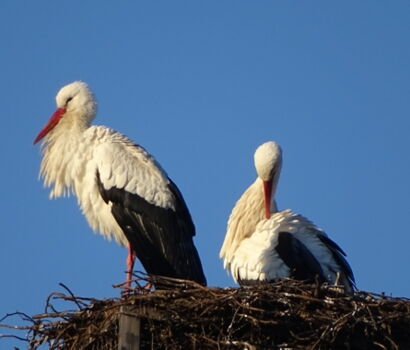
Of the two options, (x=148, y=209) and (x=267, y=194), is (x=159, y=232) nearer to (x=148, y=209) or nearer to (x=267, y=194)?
(x=148, y=209)

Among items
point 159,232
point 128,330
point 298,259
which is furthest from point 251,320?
point 159,232

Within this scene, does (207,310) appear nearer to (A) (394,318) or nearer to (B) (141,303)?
(B) (141,303)

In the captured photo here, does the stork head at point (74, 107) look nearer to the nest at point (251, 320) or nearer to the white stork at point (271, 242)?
the white stork at point (271, 242)

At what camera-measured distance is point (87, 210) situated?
867 cm

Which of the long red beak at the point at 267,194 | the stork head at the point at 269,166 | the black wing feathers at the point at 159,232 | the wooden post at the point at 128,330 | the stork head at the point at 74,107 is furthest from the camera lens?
the stork head at the point at 74,107

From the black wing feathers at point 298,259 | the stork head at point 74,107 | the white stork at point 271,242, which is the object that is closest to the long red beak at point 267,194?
the white stork at point 271,242

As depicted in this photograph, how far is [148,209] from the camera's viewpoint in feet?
27.7

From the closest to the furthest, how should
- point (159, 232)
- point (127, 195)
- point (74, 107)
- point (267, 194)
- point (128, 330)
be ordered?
1. point (128, 330)
2. point (159, 232)
3. point (127, 195)
4. point (267, 194)
5. point (74, 107)

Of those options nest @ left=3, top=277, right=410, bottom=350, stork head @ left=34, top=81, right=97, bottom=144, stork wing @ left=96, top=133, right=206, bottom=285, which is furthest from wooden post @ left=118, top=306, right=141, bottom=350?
stork head @ left=34, top=81, right=97, bottom=144

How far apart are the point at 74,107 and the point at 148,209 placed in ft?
3.87

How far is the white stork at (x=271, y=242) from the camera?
796cm

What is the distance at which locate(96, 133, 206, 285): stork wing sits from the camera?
325 inches

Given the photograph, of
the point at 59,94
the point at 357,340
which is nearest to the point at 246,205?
the point at 59,94

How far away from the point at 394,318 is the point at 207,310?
95cm
